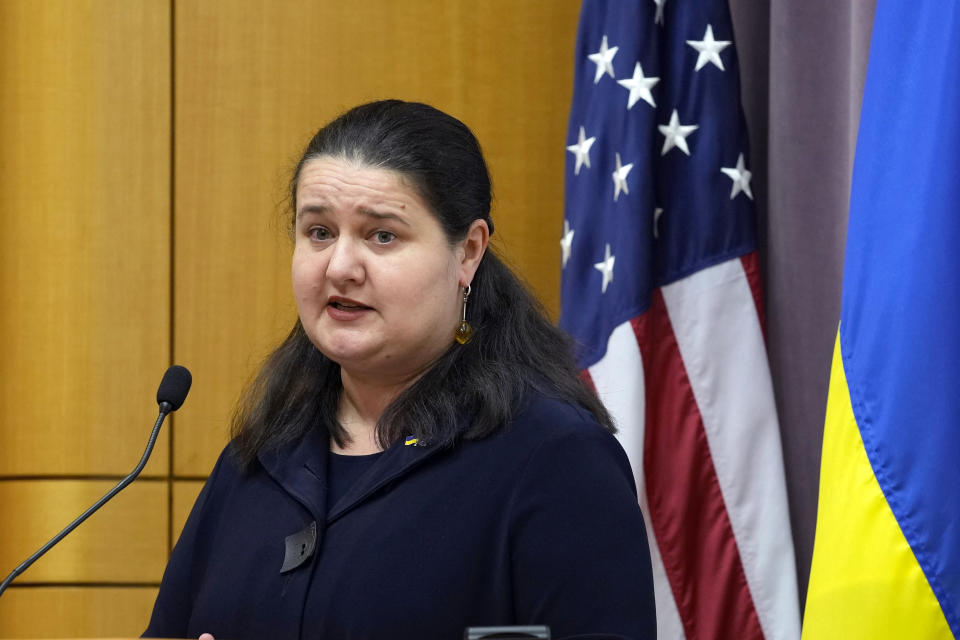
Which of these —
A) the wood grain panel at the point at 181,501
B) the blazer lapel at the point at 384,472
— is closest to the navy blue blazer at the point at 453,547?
the blazer lapel at the point at 384,472

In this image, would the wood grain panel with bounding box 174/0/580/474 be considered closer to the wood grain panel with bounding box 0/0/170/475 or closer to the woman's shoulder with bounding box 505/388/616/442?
the wood grain panel with bounding box 0/0/170/475

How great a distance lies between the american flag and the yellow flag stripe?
1.99ft

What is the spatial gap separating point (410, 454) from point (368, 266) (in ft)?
0.91

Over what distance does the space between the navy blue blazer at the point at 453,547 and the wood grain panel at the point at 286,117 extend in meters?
1.36

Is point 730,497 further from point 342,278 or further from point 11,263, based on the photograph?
point 11,263

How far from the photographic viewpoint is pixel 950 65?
74.4 inches

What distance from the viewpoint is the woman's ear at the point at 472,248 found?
193 centimetres

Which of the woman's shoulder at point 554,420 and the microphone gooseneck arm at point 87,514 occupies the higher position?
the woman's shoulder at point 554,420

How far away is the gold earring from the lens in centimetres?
194

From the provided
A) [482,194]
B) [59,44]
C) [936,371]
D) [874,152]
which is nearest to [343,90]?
[59,44]

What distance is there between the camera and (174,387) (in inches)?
69.9

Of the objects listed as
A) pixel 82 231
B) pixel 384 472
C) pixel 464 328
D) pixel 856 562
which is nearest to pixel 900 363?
pixel 856 562

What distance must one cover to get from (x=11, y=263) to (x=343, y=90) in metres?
0.94

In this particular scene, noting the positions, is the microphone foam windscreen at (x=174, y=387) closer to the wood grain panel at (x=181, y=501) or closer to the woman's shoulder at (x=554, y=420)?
the woman's shoulder at (x=554, y=420)
